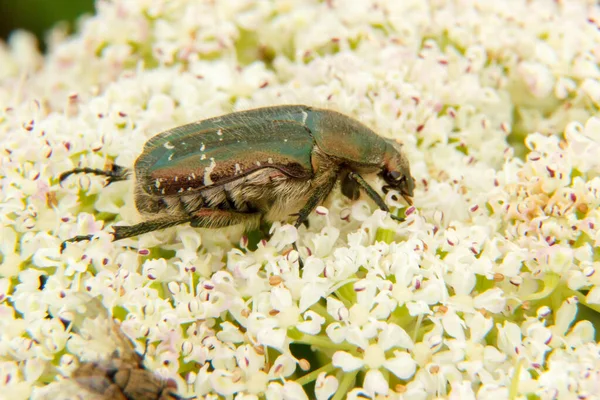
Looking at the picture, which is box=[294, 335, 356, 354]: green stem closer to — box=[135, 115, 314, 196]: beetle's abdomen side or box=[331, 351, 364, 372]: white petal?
box=[331, 351, 364, 372]: white petal

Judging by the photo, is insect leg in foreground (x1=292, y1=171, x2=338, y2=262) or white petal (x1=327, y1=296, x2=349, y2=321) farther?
insect leg in foreground (x1=292, y1=171, x2=338, y2=262)

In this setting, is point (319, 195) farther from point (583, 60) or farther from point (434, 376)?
point (583, 60)

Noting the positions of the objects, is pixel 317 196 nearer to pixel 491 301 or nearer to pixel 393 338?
pixel 393 338

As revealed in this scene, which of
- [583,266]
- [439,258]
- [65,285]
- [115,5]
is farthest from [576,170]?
[115,5]

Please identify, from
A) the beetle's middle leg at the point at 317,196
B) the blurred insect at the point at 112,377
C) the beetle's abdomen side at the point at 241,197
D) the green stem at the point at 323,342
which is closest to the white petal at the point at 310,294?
the green stem at the point at 323,342

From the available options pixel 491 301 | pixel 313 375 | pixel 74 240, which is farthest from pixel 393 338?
pixel 74 240

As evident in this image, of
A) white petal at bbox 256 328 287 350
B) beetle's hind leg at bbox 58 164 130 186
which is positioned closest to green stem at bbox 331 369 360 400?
white petal at bbox 256 328 287 350

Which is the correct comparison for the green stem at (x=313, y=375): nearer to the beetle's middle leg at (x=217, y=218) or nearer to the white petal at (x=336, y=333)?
the white petal at (x=336, y=333)
